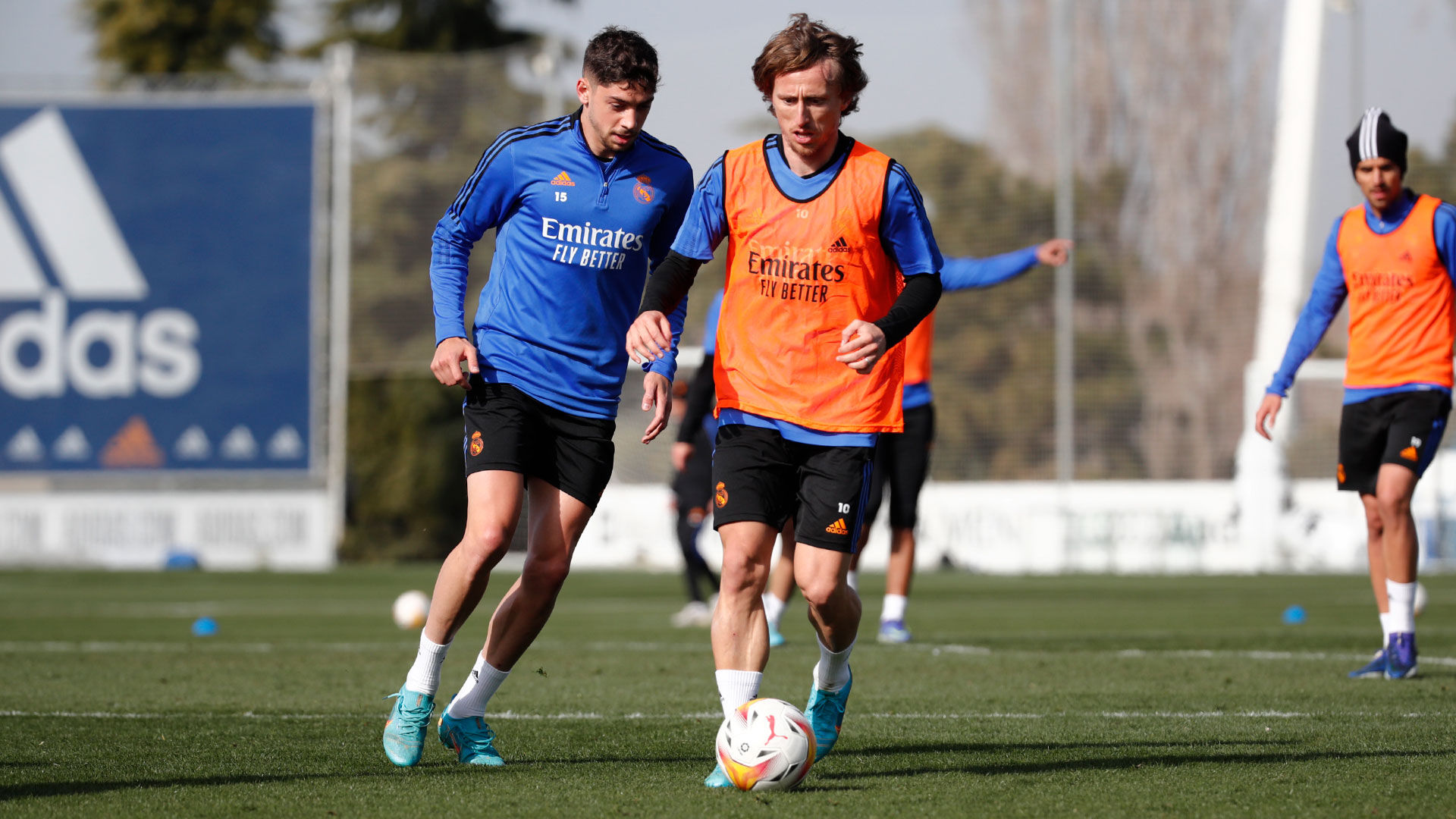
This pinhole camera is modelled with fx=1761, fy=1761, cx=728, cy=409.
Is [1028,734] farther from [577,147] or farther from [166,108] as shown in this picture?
[166,108]

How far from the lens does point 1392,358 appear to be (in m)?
7.75

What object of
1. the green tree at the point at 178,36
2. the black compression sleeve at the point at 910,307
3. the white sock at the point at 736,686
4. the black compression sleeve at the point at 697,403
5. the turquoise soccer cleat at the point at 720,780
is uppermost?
the green tree at the point at 178,36

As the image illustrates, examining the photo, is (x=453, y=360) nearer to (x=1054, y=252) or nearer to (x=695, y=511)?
(x=1054, y=252)

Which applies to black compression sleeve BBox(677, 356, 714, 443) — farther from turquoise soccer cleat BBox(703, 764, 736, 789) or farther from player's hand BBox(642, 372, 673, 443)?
turquoise soccer cleat BBox(703, 764, 736, 789)

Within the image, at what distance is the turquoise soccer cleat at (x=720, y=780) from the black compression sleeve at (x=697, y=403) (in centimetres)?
449

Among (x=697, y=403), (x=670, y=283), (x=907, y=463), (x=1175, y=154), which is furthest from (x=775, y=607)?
(x=1175, y=154)

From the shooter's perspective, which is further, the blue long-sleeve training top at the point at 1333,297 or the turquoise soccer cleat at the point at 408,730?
the blue long-sleeve training top at the point at 1333,297

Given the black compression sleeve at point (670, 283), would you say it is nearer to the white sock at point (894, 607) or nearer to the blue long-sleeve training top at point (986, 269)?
the blue long-sleeve training top at point (986, 269)

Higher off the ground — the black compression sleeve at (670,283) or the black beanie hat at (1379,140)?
the black beanie hat at (1379,140)

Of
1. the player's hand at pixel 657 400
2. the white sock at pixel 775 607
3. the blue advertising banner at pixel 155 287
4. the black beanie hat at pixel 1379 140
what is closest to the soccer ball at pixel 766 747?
the player's hand at pixel 657 400

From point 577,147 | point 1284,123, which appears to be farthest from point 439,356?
point 1284,123

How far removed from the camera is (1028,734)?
574 centimetres

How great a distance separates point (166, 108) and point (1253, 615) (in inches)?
712

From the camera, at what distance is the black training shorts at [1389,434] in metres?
7.64
